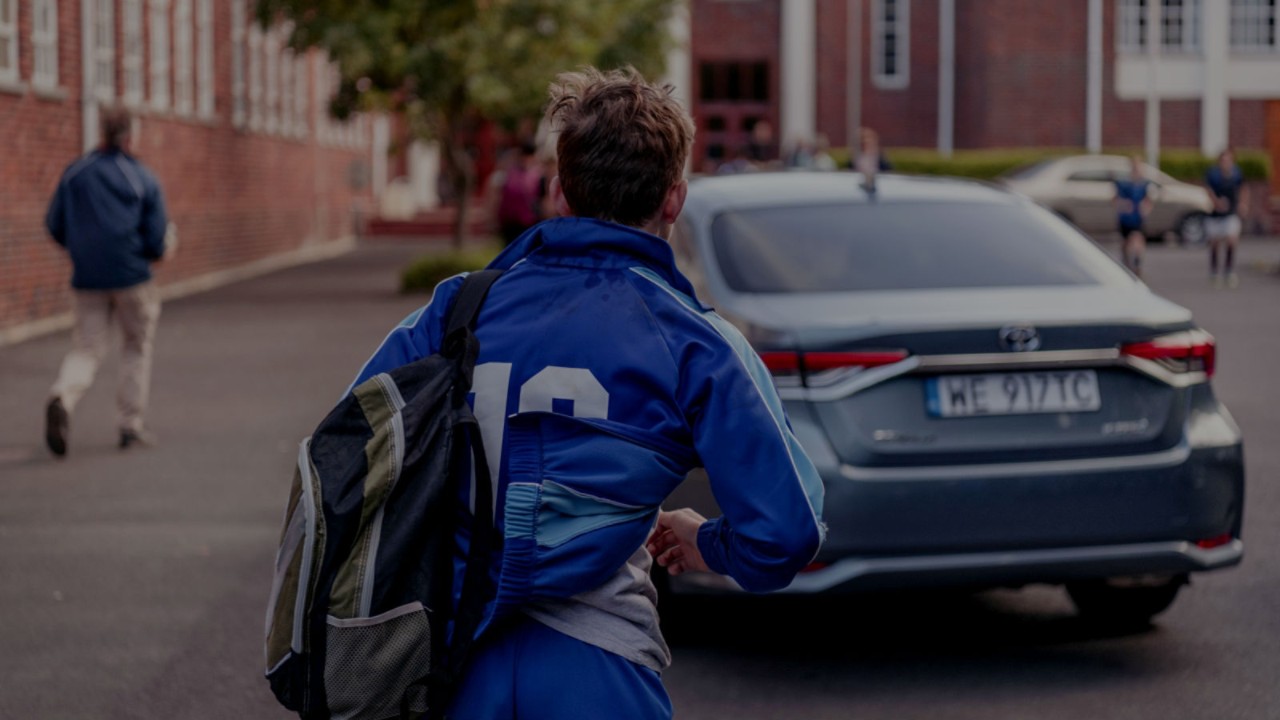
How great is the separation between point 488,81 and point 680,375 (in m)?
24.2

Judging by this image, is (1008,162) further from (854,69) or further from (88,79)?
(88,79)

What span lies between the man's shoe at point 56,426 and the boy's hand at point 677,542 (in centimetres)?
875

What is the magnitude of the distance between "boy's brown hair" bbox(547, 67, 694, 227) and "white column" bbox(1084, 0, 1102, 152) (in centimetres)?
5081

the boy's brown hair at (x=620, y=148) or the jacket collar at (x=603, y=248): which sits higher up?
the boy's brown hair at (x=620, y=148)

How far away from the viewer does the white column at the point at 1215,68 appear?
52188 mm

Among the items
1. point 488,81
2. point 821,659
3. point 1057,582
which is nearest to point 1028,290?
point 1057,582

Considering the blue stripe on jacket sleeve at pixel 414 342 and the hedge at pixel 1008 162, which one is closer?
the blue stripe on jacket sleeve at pixel 414 342

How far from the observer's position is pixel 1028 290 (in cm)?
624

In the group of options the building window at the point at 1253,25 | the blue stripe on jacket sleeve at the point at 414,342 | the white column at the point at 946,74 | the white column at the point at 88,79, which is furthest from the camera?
the white column at the point at 946,74

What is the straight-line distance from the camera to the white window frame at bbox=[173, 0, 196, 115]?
2697cm

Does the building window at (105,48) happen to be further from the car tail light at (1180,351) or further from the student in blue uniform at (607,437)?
the student in blue uniform at (607,437)

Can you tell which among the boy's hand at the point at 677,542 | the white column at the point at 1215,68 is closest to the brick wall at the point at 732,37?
the white column at the point at 1215,68

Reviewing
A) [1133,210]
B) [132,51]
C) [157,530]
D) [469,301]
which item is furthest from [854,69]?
[469,301]

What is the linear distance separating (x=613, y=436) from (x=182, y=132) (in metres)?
24.8
